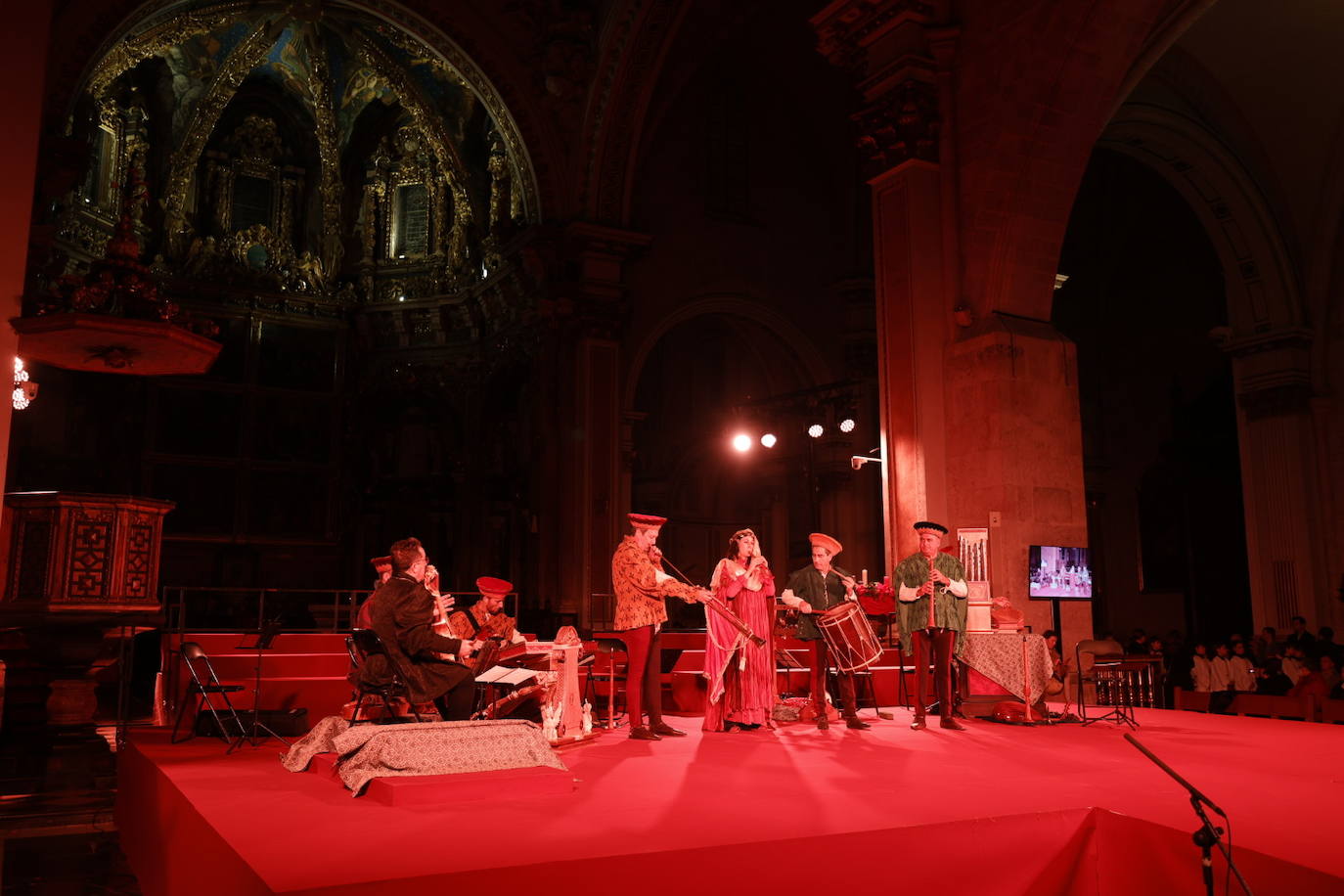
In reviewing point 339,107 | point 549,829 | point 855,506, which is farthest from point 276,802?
point 339,107

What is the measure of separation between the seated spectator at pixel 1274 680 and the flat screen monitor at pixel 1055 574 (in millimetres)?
3317

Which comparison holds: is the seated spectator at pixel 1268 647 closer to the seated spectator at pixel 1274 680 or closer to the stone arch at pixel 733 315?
the seated spectator at pixel 1274 680

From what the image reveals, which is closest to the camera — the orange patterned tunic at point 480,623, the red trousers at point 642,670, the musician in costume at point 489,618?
the red trousers at point 642,670

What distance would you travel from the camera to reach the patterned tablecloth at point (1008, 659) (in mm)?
9531

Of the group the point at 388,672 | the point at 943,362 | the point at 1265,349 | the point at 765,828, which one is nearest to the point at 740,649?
the point at 388,672

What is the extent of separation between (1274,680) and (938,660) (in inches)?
267

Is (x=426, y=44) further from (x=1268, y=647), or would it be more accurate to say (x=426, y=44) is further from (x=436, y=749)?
(x=1268, y=647)

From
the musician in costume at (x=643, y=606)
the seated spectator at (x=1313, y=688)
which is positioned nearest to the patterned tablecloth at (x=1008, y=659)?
the musician in costume at (x=643, y=606)

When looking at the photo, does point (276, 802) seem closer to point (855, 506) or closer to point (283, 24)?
point (855, 506)

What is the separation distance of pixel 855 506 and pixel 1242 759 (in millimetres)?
13349

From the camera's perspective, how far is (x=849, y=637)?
29.5ft

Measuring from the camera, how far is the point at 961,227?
12320mm

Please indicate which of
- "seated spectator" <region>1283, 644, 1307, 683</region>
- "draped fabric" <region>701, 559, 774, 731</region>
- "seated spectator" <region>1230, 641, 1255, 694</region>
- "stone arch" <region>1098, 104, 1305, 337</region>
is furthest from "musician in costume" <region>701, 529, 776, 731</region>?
"stone arch" <region>1098, 104, 1305, 337</region>

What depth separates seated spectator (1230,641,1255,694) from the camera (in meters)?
14.4
